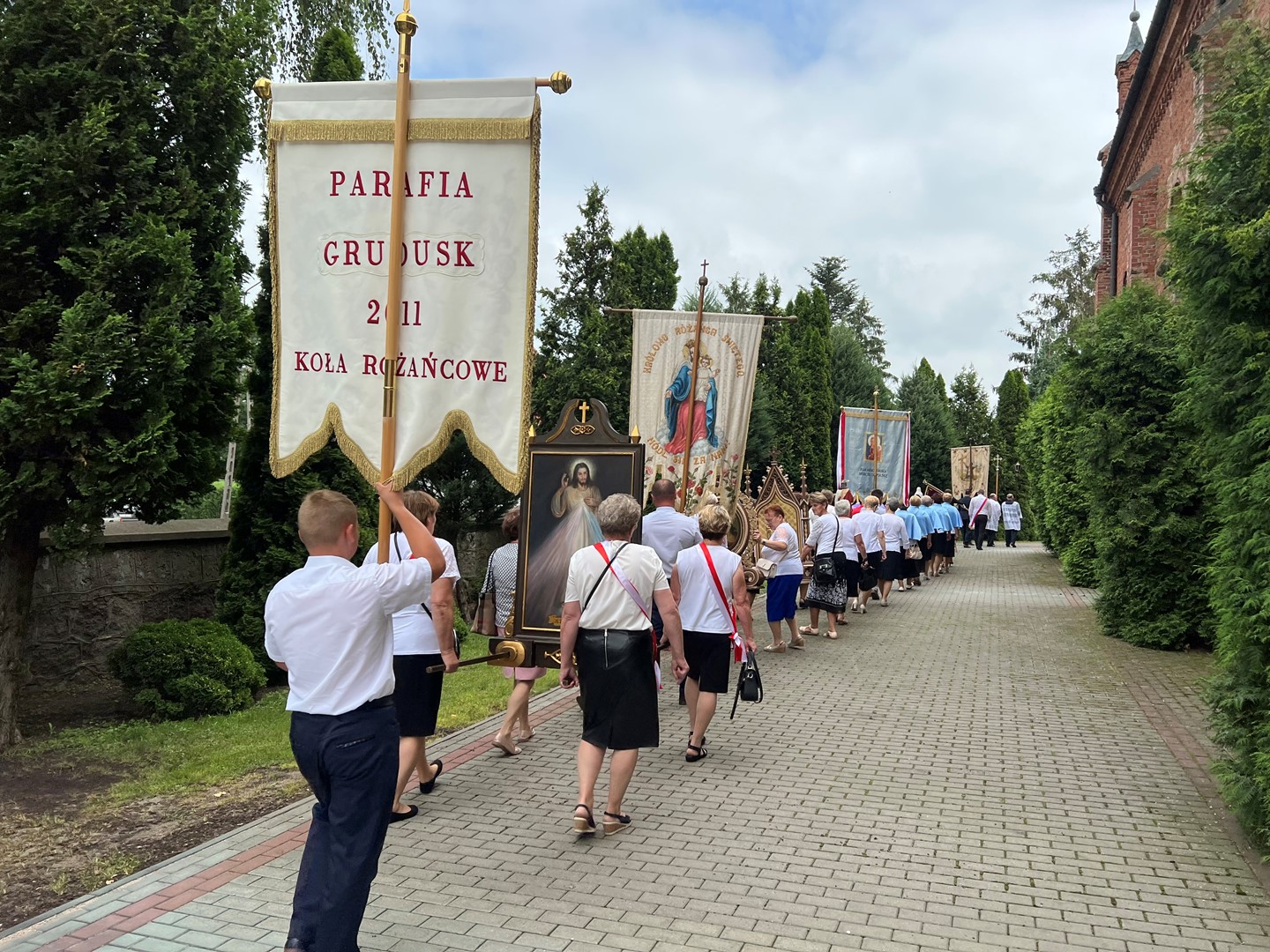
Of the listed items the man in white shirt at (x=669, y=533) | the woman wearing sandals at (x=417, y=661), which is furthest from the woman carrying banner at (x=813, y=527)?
the woman wearing sandals at (x=417, y=661)

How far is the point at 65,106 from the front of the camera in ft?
24.8

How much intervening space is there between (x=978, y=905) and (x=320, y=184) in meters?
4.69

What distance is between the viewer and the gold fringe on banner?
495cm

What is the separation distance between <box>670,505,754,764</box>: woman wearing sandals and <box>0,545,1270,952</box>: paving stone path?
1.49 ft

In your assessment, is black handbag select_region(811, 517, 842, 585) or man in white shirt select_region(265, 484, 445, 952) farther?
black handbag select_region(811, 517, 842, 585)

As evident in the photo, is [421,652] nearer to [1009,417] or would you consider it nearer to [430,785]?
[430,785]

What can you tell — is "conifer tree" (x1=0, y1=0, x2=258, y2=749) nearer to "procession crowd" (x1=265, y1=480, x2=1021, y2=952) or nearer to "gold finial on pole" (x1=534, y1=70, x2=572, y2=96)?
"procession crowd" (x1=265, y1=480, x2=1021, y2=952)

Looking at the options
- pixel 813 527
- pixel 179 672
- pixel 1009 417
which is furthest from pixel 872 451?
pixel 1009 417

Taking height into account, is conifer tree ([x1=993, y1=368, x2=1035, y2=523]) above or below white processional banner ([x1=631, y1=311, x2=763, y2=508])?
above

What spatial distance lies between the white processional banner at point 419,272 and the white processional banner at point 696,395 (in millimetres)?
7141

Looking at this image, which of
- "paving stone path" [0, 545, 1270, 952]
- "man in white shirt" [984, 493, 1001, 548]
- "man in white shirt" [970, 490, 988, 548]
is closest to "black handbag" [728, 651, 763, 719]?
"paving stone path" [0, 545, 1270, 952]

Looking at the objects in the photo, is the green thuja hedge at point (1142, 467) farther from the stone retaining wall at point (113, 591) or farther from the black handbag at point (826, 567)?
the stone retaining wall at point (113, 591)

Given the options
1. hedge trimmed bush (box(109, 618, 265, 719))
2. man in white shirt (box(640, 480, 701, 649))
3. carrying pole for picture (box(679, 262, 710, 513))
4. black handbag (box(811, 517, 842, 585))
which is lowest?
hedge trimmed bush (box(109, 618, 265, 719))

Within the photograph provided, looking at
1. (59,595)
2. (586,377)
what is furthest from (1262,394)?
(586,377)
